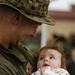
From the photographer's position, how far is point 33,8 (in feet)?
11.5

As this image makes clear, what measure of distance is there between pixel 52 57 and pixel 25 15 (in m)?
0.95

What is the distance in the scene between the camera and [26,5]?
3.47 metres

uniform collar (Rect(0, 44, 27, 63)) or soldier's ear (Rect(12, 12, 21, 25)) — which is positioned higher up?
soldier's ear (Rect(12, 12, 21, 25))

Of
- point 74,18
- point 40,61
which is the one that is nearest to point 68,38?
point 74,18

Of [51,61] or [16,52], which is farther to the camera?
[51,61]

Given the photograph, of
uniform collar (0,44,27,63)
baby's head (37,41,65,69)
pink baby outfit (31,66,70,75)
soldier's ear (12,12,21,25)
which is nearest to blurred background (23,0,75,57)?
baby's head (37,41,65,69)

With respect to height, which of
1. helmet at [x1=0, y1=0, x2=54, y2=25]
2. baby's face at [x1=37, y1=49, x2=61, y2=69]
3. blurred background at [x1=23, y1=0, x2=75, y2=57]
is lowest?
baby's face at [x1=37, y1=49, x2=61, y2=69]

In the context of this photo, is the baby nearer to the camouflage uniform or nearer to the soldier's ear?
the camouflage uniform

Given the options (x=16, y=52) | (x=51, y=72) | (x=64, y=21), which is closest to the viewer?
(x=16, y=52)

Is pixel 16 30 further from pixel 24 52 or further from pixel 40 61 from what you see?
pixel 40 61

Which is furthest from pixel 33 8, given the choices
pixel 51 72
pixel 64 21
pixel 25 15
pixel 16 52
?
pixel 64 21

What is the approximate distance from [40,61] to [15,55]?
24.6 inches

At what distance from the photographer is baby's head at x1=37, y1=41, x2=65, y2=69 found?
13.7ft

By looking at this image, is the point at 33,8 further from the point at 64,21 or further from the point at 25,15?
the point at 64,21
